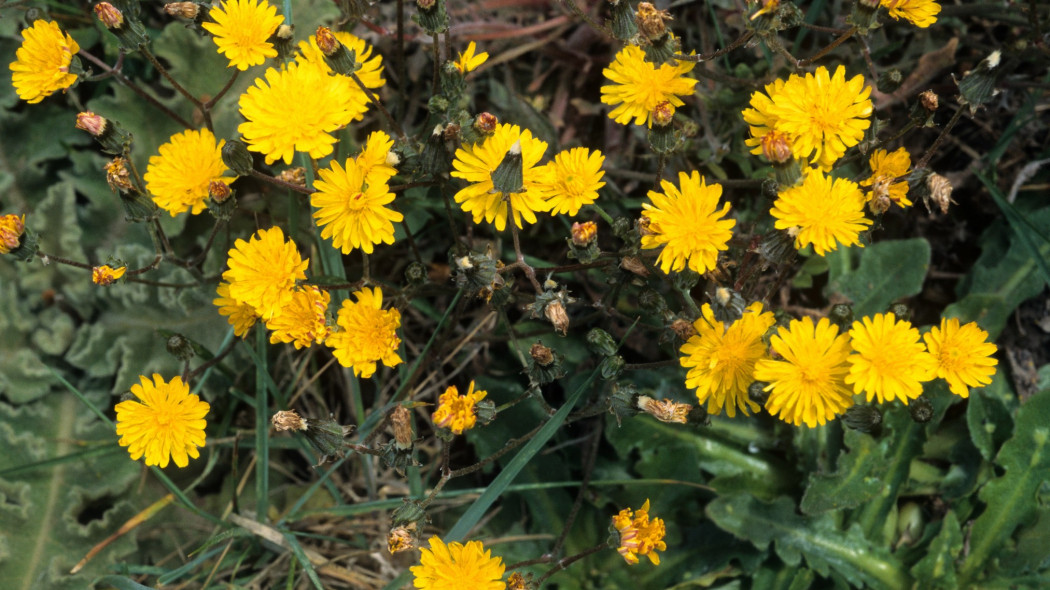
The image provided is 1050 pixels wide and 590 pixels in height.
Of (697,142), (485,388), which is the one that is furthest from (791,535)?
(697,142)

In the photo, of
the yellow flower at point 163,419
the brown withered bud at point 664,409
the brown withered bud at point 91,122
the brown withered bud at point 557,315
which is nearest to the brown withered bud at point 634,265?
the brown withered bud at point 557,315

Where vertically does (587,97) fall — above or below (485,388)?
above

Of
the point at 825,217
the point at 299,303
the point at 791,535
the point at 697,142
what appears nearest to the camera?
the point at 825,217

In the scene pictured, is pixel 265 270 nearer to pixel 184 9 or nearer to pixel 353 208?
pixel 353 208

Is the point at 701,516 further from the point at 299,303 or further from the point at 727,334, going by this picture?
the point at 299,303

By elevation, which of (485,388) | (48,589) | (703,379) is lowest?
(48,589)

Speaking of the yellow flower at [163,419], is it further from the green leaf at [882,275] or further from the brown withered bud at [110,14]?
the green leaf at [882,275]

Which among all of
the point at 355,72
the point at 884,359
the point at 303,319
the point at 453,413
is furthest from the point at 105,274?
the point at 884,359
